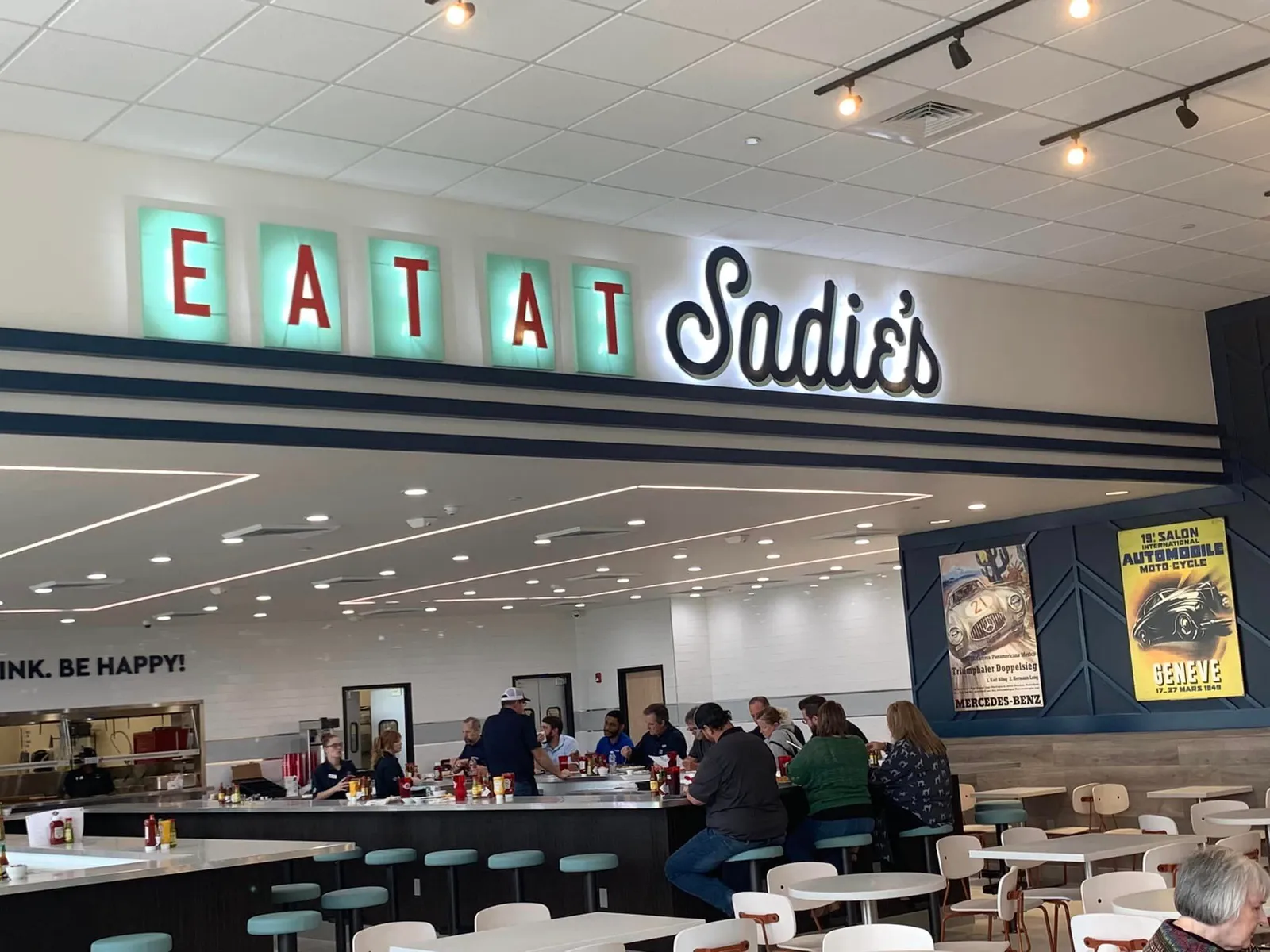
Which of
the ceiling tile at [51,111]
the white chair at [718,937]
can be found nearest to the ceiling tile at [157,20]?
the ceiling tile at [51,111]

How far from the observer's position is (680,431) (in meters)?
7.03

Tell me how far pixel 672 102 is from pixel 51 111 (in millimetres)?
2338

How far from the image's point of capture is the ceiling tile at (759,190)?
660 centimetres

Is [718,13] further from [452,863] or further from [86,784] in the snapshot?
[86,784]

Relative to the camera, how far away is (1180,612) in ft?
33.4

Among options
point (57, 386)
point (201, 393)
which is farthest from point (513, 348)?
point (57, 386)

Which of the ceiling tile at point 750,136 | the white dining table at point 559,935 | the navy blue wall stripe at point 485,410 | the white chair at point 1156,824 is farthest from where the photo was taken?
the white chair at point 1156,824

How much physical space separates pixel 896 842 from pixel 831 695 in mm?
7903

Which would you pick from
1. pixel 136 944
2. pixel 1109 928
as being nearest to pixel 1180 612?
pixel 1109 928

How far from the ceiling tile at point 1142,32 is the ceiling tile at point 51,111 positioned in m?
3.62

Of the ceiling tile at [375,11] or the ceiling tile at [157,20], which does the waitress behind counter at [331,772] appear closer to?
the ceiling tile at [157,20]

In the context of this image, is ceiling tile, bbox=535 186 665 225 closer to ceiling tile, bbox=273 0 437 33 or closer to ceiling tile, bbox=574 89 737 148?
ceiling tile, bbox=574 89 737 148

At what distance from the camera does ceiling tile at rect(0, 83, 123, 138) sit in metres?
5.11

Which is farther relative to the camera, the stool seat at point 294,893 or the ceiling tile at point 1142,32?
the stool seat at point 294,893
